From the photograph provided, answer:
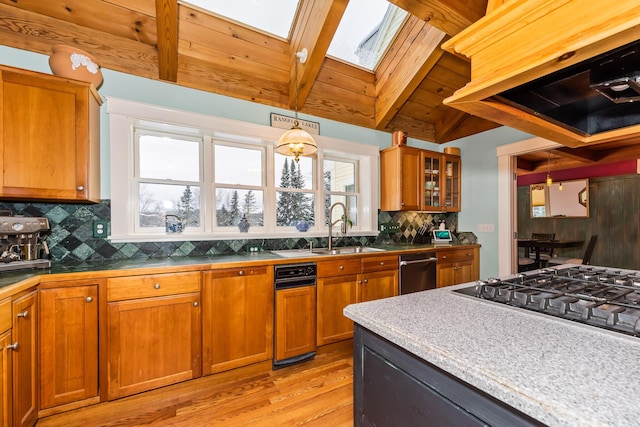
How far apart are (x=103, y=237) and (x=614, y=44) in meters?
2.93

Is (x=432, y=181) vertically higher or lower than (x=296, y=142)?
lower

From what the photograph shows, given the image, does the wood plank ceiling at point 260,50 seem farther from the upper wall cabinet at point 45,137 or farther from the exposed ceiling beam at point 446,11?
the upper wall cabinet at point 45,137

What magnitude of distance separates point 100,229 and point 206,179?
93cm

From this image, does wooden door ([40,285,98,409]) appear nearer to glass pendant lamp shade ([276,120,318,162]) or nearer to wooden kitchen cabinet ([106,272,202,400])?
wooden kitchen cabinet ([106,272,202,400])

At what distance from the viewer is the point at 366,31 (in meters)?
2.96

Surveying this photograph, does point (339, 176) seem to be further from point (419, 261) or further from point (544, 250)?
point (544, 250)

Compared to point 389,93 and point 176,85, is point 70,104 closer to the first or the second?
point 176,85

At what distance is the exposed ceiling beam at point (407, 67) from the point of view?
9.19 feet

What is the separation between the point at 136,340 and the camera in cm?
183

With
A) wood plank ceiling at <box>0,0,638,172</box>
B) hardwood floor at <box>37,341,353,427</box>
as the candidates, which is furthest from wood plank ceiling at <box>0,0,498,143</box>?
hardwood floor at <box>37,341,353,427</box>

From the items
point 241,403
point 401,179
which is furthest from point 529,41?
point 401,179

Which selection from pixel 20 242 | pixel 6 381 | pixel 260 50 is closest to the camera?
pixel 6 381

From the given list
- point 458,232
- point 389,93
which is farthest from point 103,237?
point 458,232

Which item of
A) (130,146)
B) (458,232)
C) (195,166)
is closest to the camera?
(130,146)
